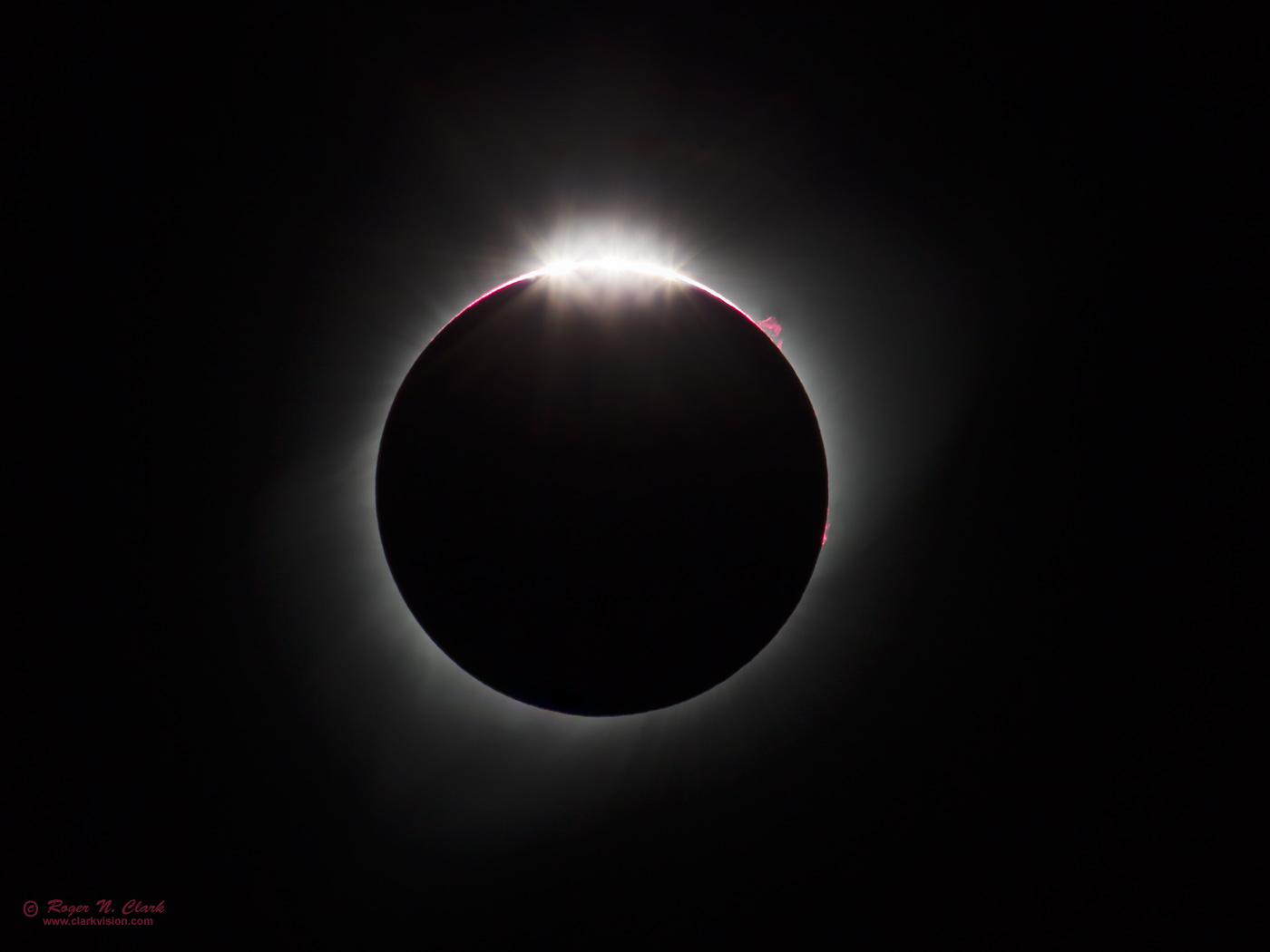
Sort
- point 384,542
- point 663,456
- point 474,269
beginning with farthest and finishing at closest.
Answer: point 474,269 → point 384,542 → point 663,456

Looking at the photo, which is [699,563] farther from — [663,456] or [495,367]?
[495,367]

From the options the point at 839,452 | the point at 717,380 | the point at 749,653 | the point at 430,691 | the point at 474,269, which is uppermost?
the point at 474,269

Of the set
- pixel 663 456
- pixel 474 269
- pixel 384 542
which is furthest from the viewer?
pixel 474 269

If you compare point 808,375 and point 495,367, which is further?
point 808,375

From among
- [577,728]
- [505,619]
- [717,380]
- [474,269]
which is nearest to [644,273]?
[717,380]

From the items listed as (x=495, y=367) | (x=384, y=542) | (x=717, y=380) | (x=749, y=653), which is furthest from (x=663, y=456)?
(x=384, y=542)

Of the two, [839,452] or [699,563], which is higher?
[839,452]
